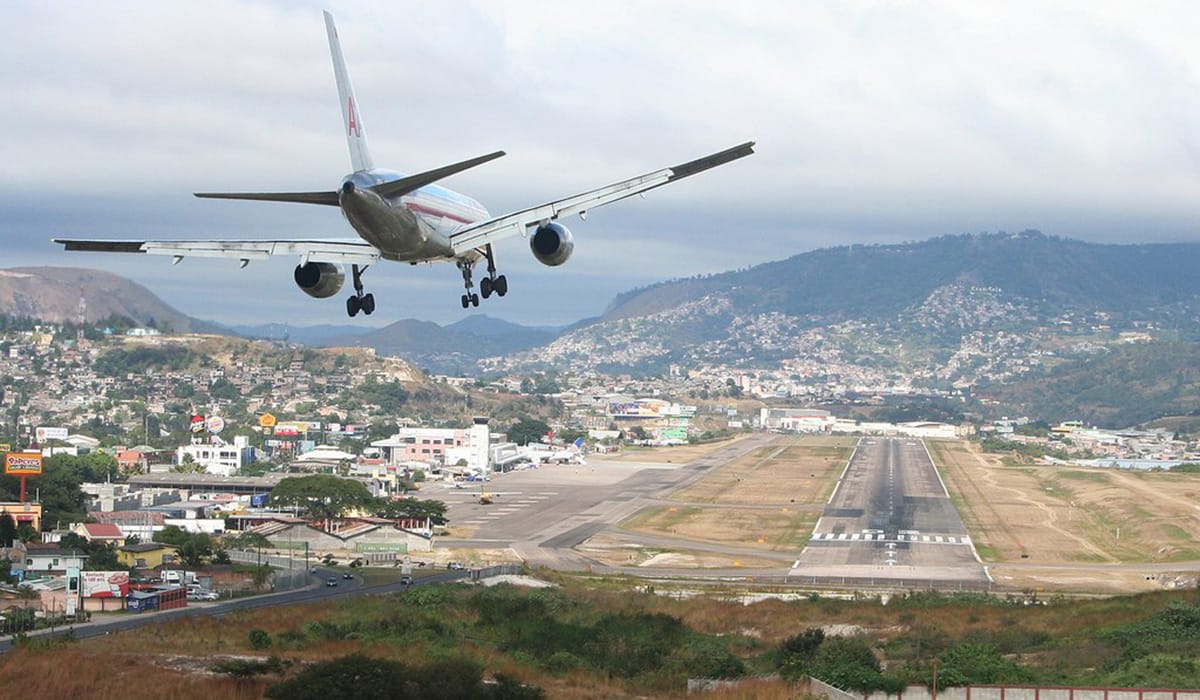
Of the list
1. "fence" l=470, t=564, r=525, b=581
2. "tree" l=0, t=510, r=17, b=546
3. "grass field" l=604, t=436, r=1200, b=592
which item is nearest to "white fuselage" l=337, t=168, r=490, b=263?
"fence" l=470, t=564, r=525, b=581

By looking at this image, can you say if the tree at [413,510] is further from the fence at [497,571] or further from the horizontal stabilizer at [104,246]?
the horizontal stabilizer at [104,246]

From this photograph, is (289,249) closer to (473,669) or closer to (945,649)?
(473,669)

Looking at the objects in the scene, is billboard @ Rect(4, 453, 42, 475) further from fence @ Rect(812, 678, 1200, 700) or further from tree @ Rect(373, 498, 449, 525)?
fence @ Rect(812, 678, 1200, 700)

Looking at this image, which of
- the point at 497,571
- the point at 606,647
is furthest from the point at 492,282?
the point at 497,571

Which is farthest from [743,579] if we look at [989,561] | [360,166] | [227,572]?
[360,166]

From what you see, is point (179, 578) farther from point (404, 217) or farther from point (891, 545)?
point (404, 217)

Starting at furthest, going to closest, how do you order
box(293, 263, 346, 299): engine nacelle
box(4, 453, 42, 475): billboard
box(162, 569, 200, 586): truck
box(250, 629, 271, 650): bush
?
box(4, 453, 42, 475): billboard, box(162, 569, 200, 586): truck, box(250, 629, 271, 650): bush, box(293, 263, 346, 299): engine nacelle

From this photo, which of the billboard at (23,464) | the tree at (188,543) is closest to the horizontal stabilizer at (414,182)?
the tree at (188,543)
